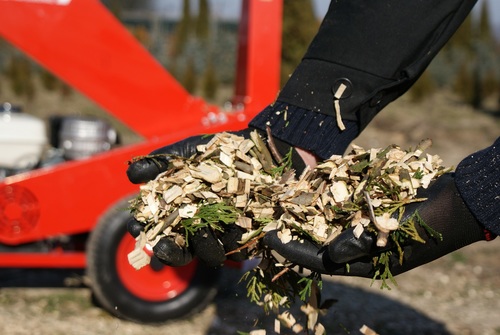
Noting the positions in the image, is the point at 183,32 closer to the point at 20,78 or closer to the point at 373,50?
the point at 20,78

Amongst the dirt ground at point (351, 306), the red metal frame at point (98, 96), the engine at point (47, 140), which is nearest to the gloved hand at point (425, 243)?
the dirt ground at point (351, 306)

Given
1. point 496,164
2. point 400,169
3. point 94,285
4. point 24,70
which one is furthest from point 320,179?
point 24,70

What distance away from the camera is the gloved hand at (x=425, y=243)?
1.55 m

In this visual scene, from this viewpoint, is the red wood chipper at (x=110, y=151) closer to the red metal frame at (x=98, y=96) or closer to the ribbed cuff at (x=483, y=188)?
the red metal frame at (x=98, y=96)

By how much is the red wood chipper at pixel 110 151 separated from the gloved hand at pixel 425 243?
5.86 feet

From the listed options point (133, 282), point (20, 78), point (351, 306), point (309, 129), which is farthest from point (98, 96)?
point (20, 78)

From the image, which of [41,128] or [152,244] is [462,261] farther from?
[152,244]

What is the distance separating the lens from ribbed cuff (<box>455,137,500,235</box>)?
1570 mm

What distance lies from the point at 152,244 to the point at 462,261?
3.42 meters

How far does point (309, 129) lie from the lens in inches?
73.0

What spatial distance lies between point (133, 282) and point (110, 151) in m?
0.59

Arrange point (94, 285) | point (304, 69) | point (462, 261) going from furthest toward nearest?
point (462, 261), point (94, 285), point (304, 69)

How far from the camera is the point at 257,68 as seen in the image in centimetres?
369

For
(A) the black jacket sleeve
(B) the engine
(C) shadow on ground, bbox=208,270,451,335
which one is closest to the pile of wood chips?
(A) the black jacket sleeve
